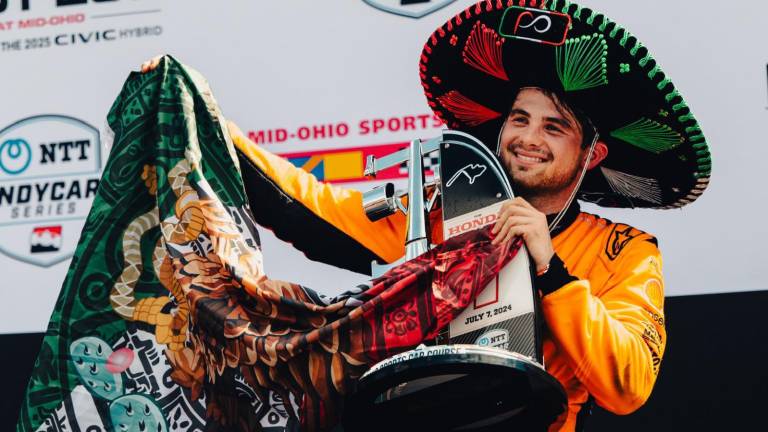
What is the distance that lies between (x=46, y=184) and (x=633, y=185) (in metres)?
1.38

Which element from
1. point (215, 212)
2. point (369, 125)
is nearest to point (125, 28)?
point (369, 125)

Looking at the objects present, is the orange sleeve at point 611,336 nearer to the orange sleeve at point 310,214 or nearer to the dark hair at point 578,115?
the dark hair at point 578,115

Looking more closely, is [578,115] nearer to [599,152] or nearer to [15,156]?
[599,152]

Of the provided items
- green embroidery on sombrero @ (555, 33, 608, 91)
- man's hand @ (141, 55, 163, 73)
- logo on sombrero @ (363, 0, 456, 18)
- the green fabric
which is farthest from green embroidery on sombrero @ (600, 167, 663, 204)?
man's hand @ (141, 55, 163, 73)

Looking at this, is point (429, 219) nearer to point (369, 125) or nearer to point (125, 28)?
point (369, 125)

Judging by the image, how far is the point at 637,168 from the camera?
252 cm

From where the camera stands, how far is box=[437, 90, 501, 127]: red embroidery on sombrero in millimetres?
2584

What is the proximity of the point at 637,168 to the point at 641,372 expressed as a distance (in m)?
0.45

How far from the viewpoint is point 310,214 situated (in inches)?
101

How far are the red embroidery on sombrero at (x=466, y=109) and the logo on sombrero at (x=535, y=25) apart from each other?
21cm

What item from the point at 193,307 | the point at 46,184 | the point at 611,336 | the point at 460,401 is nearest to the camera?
the point at 460,401

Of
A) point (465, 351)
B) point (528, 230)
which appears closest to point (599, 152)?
point (528, 230)

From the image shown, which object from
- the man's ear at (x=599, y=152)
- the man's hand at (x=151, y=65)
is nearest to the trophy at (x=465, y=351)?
the man's ear at (x=599, y=152)

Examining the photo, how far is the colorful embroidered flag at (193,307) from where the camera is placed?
2.24 m
